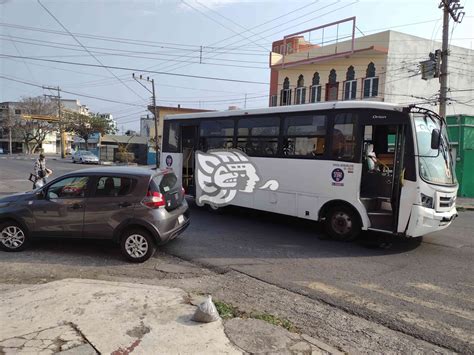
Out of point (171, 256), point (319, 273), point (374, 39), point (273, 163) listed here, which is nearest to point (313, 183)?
point (273, 163)

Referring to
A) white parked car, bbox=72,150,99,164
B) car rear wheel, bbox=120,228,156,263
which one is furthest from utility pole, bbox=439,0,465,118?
white parked car, bbox=72,150,99,164

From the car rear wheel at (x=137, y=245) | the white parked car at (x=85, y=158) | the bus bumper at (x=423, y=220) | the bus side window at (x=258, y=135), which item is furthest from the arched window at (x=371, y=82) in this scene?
the white parked car at (x=85, y=158)

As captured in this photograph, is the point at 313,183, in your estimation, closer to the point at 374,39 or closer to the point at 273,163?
the point at 273,163

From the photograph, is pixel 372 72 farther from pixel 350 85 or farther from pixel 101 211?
pixel 101 211

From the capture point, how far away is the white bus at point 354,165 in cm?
710

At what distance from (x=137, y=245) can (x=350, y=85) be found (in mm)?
18764

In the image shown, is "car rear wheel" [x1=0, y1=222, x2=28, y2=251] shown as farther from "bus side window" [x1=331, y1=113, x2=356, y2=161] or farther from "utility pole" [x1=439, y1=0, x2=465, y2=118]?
"utility pole" [x1=439, y1=0, x2=465, y2=118]

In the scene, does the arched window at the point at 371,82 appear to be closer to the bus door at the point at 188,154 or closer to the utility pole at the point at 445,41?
the utility pole at the point at 445,41

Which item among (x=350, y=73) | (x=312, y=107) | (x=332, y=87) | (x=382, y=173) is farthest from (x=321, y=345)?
(x=332, y=87)

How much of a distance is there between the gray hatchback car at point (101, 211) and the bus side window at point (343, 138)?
3577 millimetres

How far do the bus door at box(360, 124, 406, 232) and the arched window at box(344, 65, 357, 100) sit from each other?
552 inches

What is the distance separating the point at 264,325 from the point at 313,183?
477cm

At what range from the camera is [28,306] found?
442 centimetres

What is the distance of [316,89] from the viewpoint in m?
24.0
